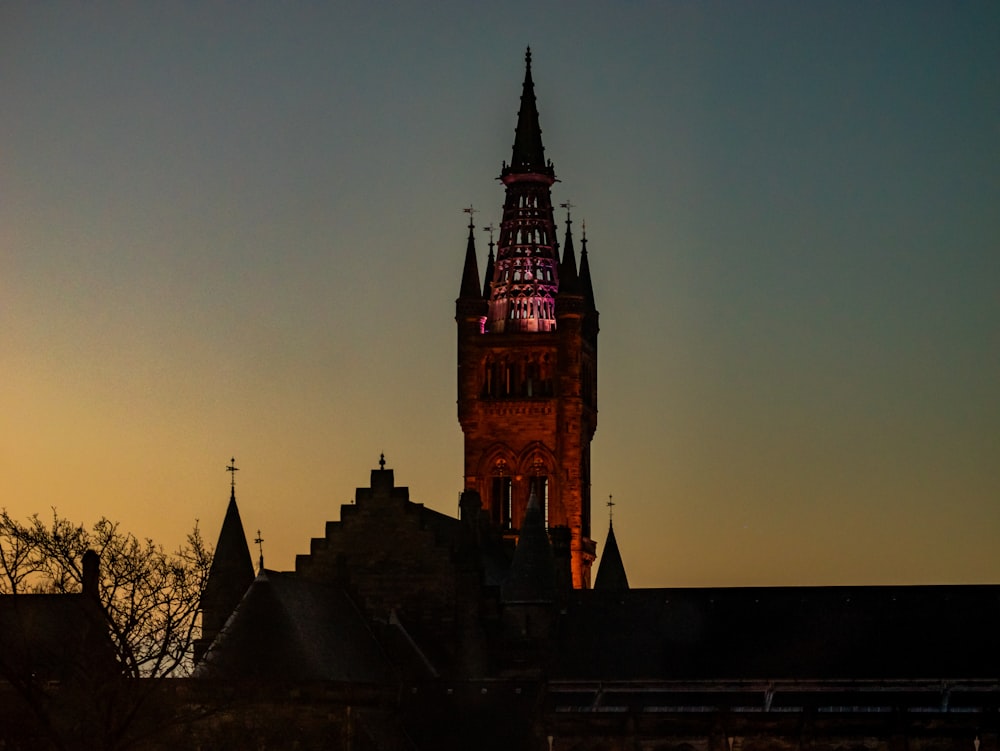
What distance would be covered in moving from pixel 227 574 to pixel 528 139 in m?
60.2

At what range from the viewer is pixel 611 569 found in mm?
170625

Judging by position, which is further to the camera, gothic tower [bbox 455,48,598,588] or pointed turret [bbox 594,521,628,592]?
gothic tower [bbox 455,48,598,588]

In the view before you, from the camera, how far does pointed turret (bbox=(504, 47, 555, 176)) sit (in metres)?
191

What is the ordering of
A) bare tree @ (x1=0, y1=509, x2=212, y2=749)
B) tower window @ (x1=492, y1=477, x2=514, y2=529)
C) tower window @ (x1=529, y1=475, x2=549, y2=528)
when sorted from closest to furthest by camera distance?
bare tree @ (x1=0, y1=509, x2=212, y2=749) < tower window @ (x1=492, y1=477, x2=514, y2=529) < tower window @ (x1=529, y1=475, x2=549, y2=528)

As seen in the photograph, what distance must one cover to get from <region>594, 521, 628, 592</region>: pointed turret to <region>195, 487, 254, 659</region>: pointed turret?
1279 inches

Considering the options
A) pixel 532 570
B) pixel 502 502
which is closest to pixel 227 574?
A: pixel 532 570

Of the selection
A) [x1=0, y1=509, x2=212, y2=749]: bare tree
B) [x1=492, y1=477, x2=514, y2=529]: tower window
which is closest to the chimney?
[x1=0, y1=509, x2=212, y2=749]: bare tree

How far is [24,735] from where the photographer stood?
115000 mm

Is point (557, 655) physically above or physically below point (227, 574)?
below

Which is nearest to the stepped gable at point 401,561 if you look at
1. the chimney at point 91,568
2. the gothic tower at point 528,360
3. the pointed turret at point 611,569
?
the chimney at point 91,568

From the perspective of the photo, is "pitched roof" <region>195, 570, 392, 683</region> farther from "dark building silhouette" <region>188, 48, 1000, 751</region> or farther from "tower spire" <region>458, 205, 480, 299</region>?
"tower spire" <region>458, 205, 480, 299</region>

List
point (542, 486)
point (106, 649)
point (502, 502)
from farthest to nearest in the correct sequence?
point (542, 486)
point (502, 502)
point (106, 649)

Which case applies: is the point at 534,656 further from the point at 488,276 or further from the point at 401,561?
the point at 488,276

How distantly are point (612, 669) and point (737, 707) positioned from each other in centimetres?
600
